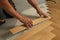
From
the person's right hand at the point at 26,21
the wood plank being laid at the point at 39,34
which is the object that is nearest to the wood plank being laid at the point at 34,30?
the wood plank being laid at the point at 39,34

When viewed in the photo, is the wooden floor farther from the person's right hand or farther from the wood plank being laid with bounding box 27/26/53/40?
the person's right hand

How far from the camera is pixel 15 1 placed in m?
2.19

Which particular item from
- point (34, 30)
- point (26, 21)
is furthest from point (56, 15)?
point (26, 21)

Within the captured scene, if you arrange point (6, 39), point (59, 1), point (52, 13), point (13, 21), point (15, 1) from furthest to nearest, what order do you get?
point (59, 1) → point (52, 13) → point (15, 1) → point (13, 21) → point (6, 39)

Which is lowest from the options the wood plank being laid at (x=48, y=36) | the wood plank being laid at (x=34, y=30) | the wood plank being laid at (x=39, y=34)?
the wood plank being laid at (x=48, y=36)

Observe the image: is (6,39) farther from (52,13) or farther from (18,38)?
(52,13)

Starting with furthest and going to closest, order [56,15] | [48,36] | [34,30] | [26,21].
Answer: [56,15], [34,30], [48,36], [26,21]

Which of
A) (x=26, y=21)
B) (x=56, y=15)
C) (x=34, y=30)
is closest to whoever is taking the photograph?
(x=26, y=21)

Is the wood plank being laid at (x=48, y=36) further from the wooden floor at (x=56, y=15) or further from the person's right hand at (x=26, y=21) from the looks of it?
the person's right hand at (x=26, y=21)

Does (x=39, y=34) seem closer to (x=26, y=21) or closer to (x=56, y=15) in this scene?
(x=26, y=21)

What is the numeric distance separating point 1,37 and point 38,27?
620mm

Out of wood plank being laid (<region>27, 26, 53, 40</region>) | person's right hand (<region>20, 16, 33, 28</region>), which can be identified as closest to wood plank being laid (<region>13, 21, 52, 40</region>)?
wood plank being laid (<region>27, 26, 53, 40</region>)

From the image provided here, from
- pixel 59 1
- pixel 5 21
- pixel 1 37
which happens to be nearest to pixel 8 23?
pixel 5 21

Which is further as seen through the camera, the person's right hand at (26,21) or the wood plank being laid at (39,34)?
the wood plank being laid at (39,34)
